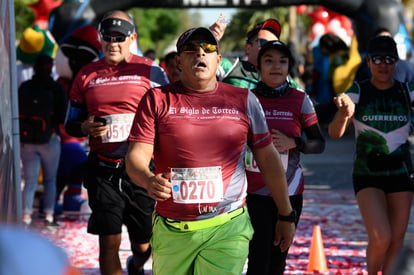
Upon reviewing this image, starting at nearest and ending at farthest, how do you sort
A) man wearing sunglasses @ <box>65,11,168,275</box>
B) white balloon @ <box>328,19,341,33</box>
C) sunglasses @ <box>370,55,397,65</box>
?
man wearing sunglasses @ <box>65,11,168,275</box>, sunglasses @ <box>370,55,397,65</box>, white balloon @ <box>328,19,341,33</box>

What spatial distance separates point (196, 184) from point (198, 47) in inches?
26.2

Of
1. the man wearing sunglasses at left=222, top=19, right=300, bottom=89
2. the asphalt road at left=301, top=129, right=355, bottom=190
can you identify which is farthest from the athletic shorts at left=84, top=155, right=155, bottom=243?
the asphalt road at left=301, top=129, right=355, bottom=190

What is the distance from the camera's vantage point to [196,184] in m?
3.73

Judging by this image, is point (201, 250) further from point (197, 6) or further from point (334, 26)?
point (334, 26)

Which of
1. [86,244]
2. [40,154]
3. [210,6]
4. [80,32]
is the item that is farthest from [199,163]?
[210,6]

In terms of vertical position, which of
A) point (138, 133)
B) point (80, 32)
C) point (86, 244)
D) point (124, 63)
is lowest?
point (86, 244)

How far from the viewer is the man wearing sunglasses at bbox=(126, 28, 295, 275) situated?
12.2ft

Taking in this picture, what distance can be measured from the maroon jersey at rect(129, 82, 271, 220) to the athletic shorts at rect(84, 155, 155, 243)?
4.76ft

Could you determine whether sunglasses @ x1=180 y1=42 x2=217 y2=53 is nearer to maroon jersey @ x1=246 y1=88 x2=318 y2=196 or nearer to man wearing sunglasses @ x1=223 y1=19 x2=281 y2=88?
maroon jersey @ x1=246 y1=88 x2=318 y2=196

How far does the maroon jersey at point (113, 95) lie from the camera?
5277 millimetres

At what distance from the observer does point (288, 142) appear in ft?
15.8

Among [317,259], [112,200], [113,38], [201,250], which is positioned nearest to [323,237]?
[317,259]

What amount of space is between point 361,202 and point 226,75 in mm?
1254

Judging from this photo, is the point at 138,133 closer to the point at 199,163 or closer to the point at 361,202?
the point at 199,163
